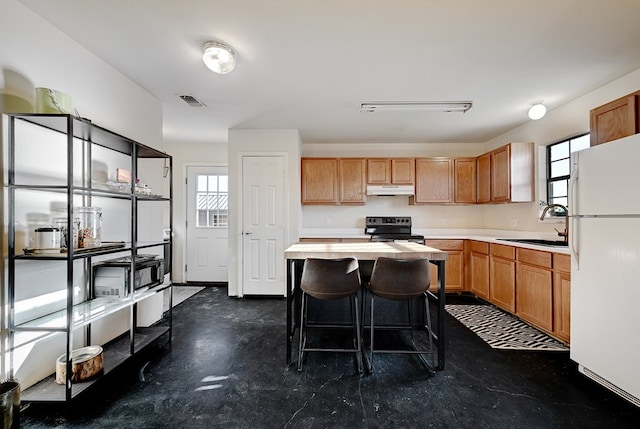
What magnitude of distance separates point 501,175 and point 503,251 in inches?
43.7

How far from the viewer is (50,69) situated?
1916mm

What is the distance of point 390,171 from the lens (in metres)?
4.48

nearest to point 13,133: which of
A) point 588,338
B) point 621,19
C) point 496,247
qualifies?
point 621,19

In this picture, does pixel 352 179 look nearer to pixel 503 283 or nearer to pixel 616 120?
pixel 503 283

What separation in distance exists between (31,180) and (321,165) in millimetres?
3326

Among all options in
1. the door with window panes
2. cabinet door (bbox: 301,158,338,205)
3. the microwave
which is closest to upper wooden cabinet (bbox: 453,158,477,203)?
the door with window panes

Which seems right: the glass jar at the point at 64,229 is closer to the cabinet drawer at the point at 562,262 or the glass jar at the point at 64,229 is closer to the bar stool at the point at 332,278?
the bar stool at the point at 332,278

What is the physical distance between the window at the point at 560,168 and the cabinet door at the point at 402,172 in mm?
1706

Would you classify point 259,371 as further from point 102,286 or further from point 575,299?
point 575,299

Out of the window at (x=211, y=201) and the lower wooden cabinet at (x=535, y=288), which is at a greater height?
the window at (x=211, y=201)

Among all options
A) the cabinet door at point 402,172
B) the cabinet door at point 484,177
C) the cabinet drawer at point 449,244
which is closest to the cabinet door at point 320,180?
the cabinet door at point 402,172

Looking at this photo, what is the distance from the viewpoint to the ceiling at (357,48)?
1719 millimetres

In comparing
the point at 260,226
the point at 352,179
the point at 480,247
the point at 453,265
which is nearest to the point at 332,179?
the point at 352,179

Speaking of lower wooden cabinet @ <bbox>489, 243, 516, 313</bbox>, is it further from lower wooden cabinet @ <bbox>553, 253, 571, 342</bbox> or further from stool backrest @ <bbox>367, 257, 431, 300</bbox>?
stool backrest @ <bbox>367, 257, 431, 300</bbox>
